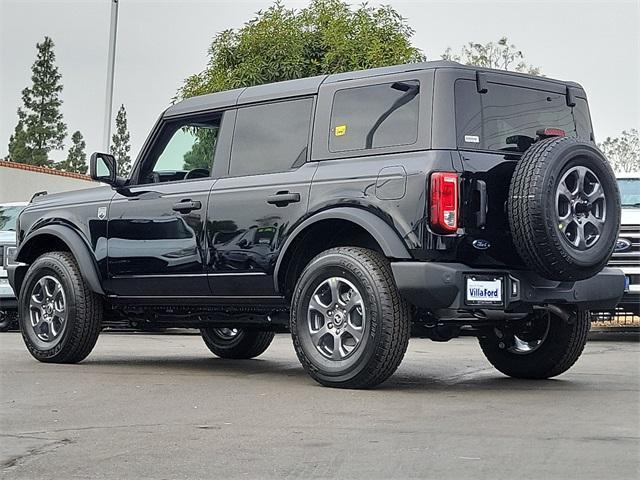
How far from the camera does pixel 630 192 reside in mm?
14602

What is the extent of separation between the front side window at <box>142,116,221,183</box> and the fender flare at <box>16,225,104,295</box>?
0.76 metres

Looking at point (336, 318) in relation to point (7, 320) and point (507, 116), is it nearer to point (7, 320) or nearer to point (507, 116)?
point (507, 116)

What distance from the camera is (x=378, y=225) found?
7715mm

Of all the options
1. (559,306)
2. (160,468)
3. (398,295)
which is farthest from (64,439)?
(559,306)

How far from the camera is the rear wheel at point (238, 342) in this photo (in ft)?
35.7

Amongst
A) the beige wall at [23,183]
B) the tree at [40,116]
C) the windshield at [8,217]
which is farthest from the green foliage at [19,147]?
the windshield at [8,217]

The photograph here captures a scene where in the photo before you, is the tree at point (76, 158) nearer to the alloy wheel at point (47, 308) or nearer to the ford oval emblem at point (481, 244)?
the alloy wheel at point (47, 308)

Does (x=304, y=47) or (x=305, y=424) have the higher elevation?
Answer: (x=304, y=47)

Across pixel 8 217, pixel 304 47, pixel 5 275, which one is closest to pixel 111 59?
pixel 304 47

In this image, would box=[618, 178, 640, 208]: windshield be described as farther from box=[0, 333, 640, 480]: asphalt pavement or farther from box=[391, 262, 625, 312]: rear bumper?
box=[391, 262, 625, 312]: rear bumper

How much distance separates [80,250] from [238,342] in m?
1.79

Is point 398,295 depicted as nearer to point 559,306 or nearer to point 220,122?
point 559,306

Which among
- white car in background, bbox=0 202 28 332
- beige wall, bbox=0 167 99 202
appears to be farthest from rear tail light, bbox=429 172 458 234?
beige wall, bbox=0 167 99 202

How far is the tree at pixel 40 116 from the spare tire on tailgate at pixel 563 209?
227 feet
